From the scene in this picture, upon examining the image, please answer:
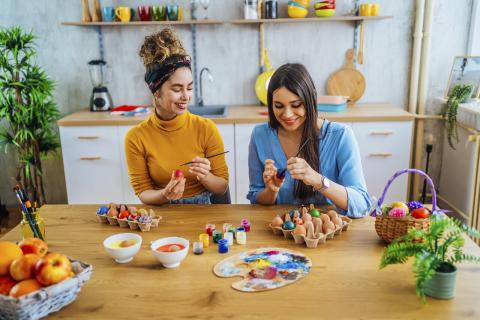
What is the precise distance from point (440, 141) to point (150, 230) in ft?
9.71

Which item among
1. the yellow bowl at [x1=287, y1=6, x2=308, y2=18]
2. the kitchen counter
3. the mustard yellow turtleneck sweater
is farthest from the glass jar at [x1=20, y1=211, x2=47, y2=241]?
the yellow bowl at [x1=287, y1=6, x2=308, y2=18]

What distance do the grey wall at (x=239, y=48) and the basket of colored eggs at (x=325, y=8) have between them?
194 millimetres

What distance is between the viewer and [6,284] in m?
1.05

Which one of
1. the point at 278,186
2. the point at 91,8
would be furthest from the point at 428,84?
the point at 91,8

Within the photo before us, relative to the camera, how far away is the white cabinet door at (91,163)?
3289 mm

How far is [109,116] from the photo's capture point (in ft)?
11.1

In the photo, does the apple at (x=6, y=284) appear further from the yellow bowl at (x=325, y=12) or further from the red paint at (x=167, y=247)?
the yellow bowl at (x=325, y=12)

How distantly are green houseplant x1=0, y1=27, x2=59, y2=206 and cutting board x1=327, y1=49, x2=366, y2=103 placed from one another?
2216mm

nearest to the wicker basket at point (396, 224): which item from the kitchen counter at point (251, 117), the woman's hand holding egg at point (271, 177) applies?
the woman's hand holding egg at point (271, 177)

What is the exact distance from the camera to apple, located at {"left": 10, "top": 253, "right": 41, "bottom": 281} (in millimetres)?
1045

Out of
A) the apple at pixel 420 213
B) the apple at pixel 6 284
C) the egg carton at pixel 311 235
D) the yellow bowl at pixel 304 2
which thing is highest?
the yellow bowl at pixel 304 2

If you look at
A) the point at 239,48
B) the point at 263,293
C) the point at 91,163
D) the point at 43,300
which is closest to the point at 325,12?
the point at 239,48

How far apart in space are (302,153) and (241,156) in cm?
145

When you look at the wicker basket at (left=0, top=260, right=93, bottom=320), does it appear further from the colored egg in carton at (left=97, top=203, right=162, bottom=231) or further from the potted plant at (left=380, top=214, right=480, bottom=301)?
the potted plant at (left=380, top=214, right=480, bottom=301)
